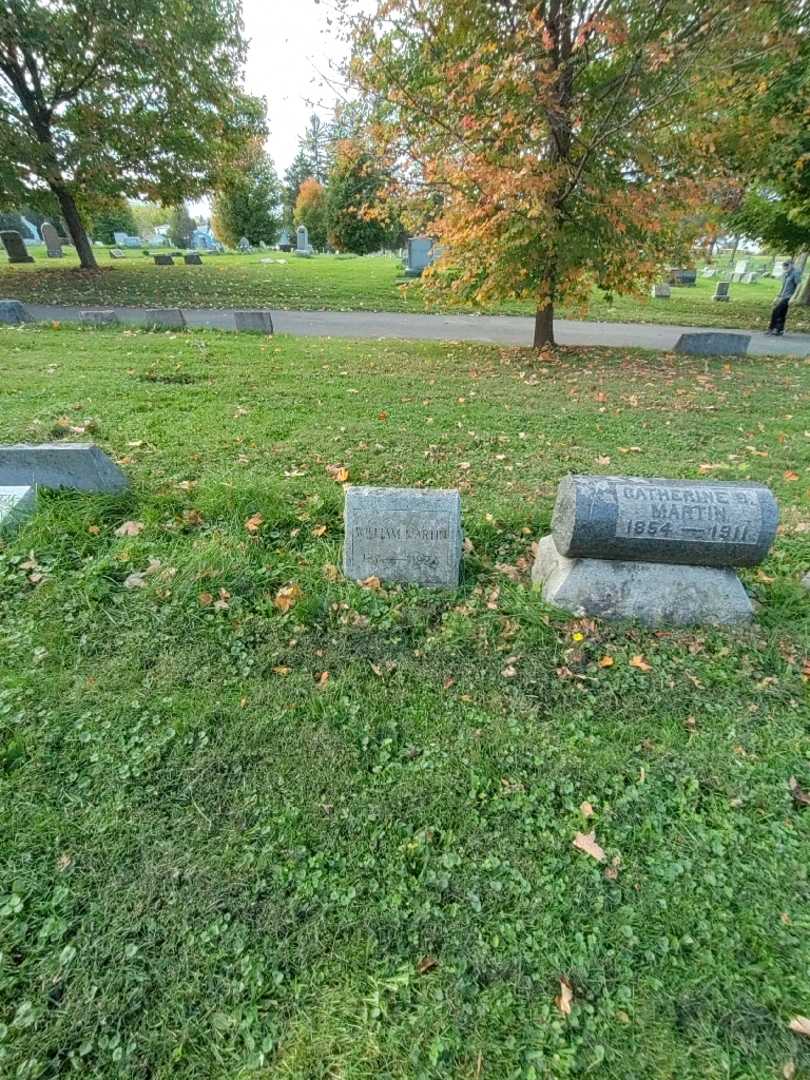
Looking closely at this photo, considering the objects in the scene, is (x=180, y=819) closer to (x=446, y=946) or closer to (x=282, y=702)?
(x=282, y=702)

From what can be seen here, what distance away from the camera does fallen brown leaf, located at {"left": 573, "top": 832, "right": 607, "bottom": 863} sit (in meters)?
2.03

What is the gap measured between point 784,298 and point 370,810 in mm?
15805

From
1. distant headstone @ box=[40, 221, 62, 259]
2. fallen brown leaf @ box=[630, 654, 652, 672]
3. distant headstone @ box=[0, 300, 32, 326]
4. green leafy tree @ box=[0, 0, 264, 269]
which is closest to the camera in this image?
fallen brown leaf @ box=[630, 654, 652, 672]

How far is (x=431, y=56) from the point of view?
25.7 feet

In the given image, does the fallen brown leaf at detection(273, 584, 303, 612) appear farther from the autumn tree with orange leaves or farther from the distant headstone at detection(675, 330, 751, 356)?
the distant headstone at detection(675, 330, 751, 356)

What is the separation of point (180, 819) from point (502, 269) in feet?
28.5

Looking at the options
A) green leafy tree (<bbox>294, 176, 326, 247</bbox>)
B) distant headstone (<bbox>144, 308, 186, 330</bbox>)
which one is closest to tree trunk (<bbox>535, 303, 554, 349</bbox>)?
distant headstone (<bbox>144, 308, 186, 330</bbox>)

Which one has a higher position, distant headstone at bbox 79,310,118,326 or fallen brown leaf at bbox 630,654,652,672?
distant headstone at bbox 79,310,118,326

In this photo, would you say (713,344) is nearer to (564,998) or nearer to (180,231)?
(564,998)

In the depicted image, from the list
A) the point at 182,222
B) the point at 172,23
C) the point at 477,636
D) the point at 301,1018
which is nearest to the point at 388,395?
the point at 477,636

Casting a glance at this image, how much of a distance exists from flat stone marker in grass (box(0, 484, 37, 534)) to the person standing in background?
15.7 metres

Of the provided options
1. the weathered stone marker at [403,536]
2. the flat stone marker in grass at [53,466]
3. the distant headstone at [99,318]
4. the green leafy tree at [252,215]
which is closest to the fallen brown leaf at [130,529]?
the flat stone marker in grass at [53,466]

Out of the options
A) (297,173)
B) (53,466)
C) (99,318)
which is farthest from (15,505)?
(297,173)

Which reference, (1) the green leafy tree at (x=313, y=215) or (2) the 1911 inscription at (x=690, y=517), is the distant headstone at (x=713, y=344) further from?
(1) the green leafy tree at (x=313, y=215)
